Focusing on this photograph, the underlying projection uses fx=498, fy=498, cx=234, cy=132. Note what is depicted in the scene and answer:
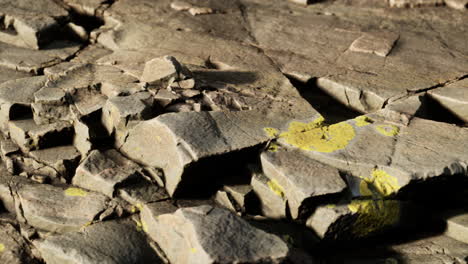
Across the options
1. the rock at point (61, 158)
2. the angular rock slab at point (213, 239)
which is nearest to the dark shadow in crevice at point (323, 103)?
the angular rock slab at point (213, 239)

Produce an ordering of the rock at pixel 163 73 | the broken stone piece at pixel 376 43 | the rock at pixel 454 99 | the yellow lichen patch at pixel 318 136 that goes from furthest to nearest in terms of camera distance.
Result: 1. the broken stone piece at pixel 376 43
2. the rock at pixel 454 99
3. the rock at pixel 163 73
4. the yellow lichen patch at pixel 318 136

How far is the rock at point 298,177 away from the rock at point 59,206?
40.0 inches

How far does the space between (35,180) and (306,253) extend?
5.78 ft

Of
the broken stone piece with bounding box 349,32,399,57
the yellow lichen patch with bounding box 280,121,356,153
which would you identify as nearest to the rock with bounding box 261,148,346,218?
the yellow lichen patch with bounding box 280,121,356,153

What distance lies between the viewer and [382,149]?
3.14 metres

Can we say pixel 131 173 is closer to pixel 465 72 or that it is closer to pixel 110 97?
pixel 110 97

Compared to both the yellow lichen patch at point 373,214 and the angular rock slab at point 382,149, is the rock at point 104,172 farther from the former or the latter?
the yellow lichen patch at point 373,214

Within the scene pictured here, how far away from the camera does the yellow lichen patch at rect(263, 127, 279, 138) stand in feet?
10.4

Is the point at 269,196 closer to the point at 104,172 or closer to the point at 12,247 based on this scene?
the point at 104,172

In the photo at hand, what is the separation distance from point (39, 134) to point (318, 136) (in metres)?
1.87

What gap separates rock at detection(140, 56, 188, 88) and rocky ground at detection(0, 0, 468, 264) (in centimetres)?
1

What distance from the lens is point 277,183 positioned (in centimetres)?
293

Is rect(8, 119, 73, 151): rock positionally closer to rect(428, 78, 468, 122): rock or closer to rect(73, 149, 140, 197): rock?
rect(73, 149, 140, 197): rock

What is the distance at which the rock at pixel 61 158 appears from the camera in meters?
3.24
